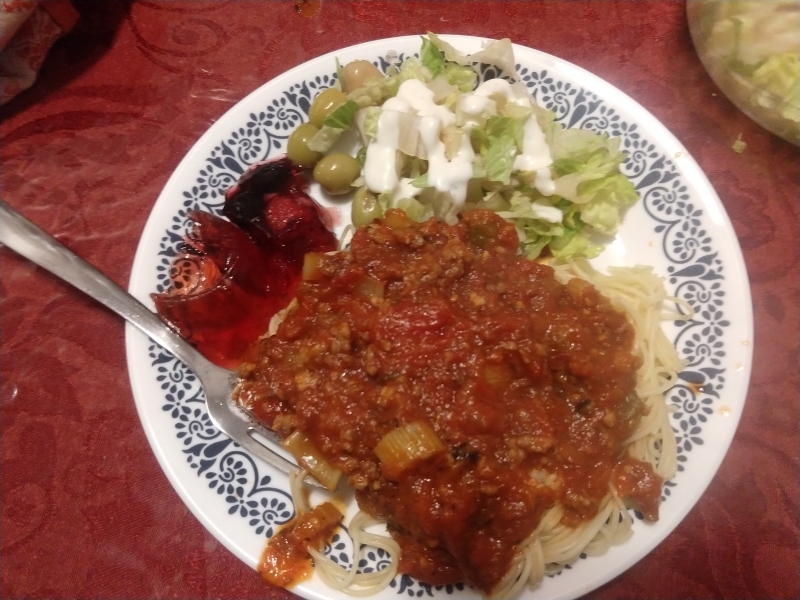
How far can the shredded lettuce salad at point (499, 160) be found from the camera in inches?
147

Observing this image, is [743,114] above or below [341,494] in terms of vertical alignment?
above

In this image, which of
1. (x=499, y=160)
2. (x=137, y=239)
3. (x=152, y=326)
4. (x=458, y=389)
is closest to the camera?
(x=458, y=389)

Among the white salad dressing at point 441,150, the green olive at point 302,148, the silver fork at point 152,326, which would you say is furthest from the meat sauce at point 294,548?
the green olive at point 302,148

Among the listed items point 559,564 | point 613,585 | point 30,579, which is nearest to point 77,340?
point 30,579

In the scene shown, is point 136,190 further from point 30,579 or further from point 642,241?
point 642,241

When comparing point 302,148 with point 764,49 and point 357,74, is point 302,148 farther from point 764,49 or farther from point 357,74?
point 764,49

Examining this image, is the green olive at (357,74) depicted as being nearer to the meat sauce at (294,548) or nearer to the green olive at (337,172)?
the green olive at (337,172)

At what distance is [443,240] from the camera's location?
11.5 feet

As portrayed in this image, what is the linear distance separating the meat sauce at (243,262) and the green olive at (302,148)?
0.11m

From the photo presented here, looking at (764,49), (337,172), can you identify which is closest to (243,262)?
(337,172)

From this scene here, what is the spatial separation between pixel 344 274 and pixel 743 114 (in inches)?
138

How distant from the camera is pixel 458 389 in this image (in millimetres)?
2959

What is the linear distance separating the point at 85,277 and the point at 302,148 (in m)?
1.68

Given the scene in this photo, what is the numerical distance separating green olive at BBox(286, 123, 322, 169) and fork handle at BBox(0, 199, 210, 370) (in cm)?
146
